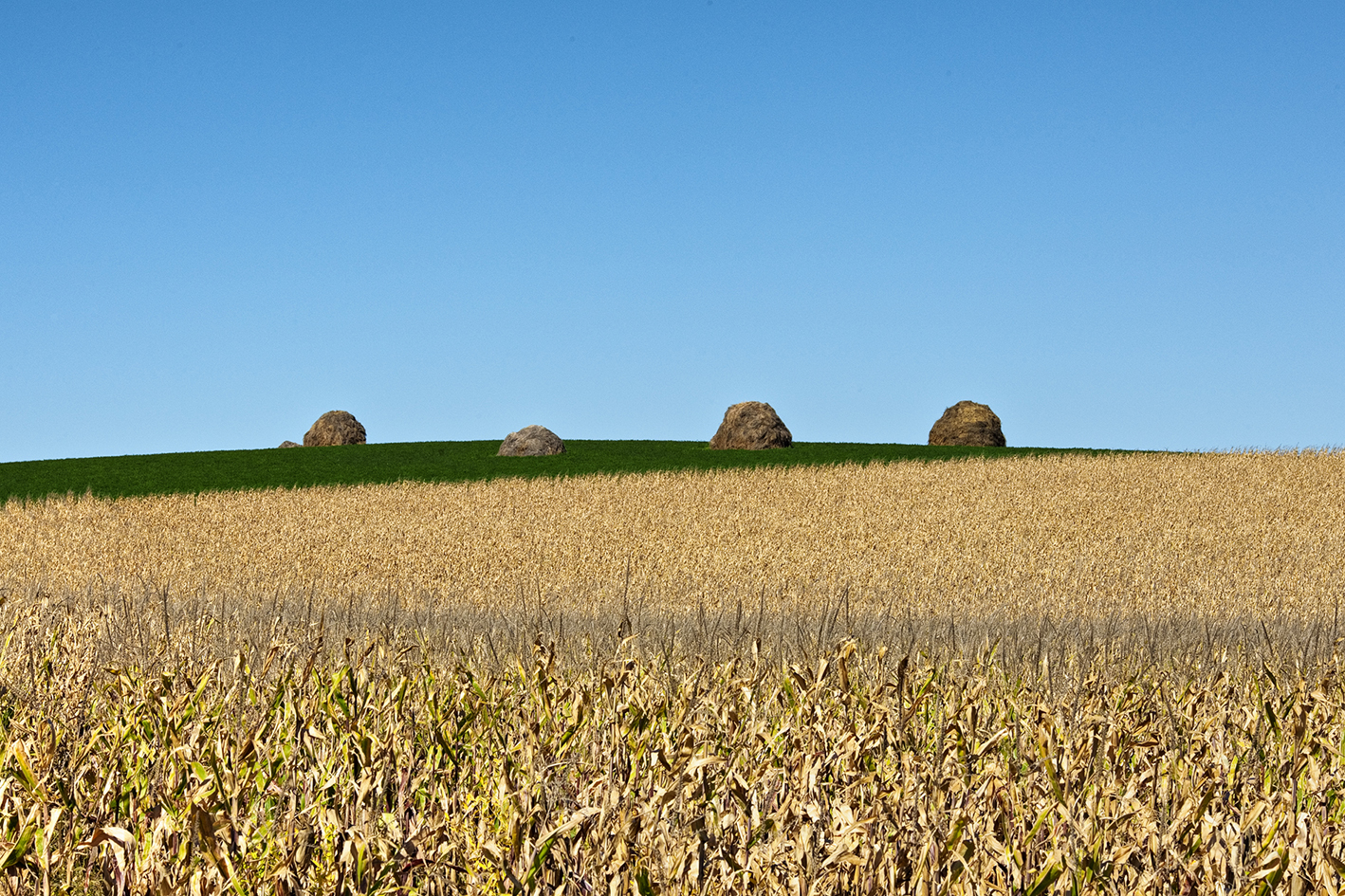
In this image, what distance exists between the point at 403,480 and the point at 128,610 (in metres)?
16.8

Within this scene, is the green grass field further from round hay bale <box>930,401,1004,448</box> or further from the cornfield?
the cornfield

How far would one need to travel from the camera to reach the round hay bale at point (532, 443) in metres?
30.8

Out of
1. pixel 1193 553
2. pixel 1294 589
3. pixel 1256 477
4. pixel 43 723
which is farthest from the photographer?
pixel 1256 477

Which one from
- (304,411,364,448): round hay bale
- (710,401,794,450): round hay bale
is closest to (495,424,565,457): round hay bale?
(710,401,794,450): round hay bale

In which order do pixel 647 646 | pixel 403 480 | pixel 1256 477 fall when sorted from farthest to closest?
pixel 403 480
pixel 1256 477
pixel 647 646

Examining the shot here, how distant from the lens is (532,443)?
102ft

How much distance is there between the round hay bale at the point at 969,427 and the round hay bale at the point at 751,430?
654 centimetres

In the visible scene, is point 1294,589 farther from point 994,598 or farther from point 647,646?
point 647,646

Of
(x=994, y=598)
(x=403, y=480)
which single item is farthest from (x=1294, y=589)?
(x=403, y=480)

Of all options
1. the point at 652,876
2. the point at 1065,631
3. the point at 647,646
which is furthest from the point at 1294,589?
the point at 652,876

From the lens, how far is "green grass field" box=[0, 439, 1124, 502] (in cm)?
2328

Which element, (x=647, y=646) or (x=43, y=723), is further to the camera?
(x=647, y=646)

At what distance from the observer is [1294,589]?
1052 centimetres

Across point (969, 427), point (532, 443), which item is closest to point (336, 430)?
point (532, 443)
